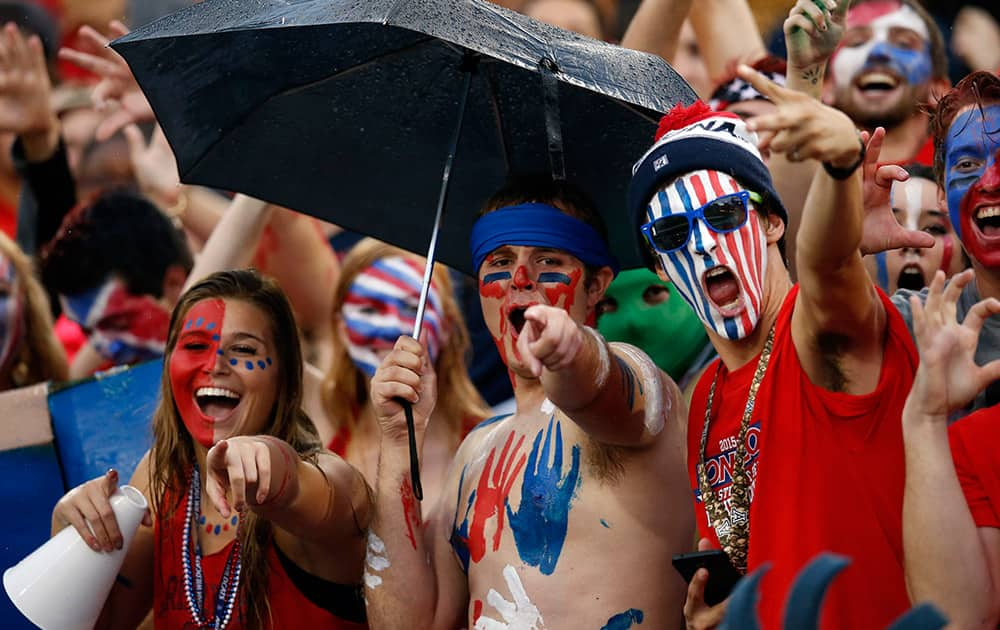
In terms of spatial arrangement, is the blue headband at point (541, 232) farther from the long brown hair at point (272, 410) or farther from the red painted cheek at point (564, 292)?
the long brown hair at point (272, 410)

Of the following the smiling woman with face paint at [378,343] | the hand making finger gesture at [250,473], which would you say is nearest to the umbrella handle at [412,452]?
the hand making finger gesture at [250,473]

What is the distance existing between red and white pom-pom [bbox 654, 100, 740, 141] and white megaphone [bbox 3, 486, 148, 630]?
1.72 metres

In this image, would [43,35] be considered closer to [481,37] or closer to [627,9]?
[627,9]

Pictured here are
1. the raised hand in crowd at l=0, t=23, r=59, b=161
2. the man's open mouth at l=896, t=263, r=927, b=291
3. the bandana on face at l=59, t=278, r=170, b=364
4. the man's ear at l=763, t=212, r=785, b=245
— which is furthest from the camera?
the raised hand in crowd at l=0, t=23, r=59, b=161

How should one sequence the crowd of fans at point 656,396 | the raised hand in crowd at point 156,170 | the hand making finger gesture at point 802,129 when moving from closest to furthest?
the hand making finger gesture at point 802,129, the crowd of fans at point 656,396, the raised hand in crowd at point 156,170

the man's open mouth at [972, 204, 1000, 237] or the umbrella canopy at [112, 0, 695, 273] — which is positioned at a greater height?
the man's open mouth at [972, 204, 1000, 237]

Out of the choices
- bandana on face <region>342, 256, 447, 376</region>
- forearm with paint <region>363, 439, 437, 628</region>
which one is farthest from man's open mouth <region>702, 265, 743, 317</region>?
bandana on face <region>342, 256, 447, 376</region>

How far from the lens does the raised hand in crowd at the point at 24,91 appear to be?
6301 millimetres

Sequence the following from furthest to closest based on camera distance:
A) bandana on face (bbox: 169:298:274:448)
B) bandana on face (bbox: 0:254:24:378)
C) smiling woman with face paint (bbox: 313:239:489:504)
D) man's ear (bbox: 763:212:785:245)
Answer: bandana on face (bbox: 0:254:24:378)
smiling woman with face paint (bbox: 313:239:489:504)
bandana on face (bbox: 169:298:274:448)
man's ear (bbox: 763:212:785:245)

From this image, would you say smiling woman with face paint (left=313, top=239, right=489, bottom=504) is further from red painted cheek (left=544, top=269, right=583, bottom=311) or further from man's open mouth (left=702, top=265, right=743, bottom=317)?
man's open mouth (left=702, top=265, right=743, bottom=317)

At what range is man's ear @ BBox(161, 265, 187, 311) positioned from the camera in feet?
20.0

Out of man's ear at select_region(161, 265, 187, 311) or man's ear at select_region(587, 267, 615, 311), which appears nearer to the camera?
man's ear at select_region(587, 267, 615, 311)

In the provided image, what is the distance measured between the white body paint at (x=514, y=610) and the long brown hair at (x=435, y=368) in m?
1.69

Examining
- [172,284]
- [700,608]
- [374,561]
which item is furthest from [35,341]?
[700,608]
